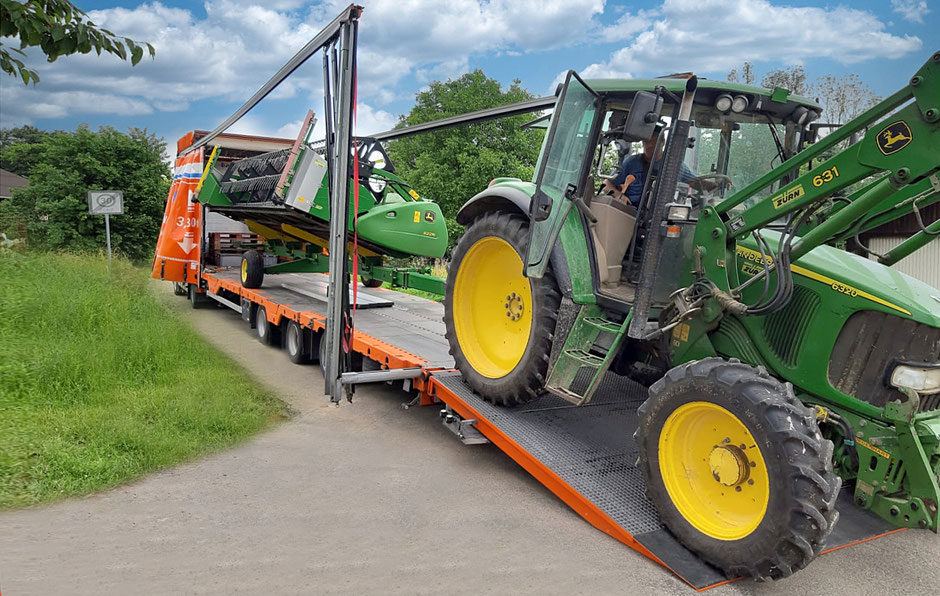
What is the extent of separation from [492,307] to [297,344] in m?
3.89

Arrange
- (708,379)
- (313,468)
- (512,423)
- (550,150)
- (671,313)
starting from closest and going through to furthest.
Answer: (708,379), (671,313), (550,150), (512,423), (313,468)

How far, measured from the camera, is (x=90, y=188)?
69.1 feet

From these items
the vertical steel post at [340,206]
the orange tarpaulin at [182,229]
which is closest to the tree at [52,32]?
the vertical steel post at [340,206]

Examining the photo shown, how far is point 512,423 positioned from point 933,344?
2.55 metres

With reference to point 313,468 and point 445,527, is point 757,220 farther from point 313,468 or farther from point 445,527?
point 313,468

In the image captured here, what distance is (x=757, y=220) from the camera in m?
3.67

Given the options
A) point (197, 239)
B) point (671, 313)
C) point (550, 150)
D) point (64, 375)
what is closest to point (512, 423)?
point (671, 313)

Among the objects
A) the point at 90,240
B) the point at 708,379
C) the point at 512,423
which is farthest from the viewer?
the point at 90,240

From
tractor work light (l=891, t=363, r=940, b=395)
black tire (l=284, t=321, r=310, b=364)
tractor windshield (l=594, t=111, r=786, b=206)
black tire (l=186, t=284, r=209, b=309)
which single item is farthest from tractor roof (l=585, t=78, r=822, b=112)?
black tire (l=186, t=284, r=209, b=309)

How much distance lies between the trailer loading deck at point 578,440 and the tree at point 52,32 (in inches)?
124

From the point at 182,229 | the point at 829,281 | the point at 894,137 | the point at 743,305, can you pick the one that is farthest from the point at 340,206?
the point at 182,229

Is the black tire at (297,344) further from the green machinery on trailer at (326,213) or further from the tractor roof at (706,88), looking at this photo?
the tractor roof at (706,88)

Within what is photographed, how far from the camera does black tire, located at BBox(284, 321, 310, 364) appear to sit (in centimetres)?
834

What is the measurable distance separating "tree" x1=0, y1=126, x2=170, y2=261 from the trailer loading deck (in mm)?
16694
